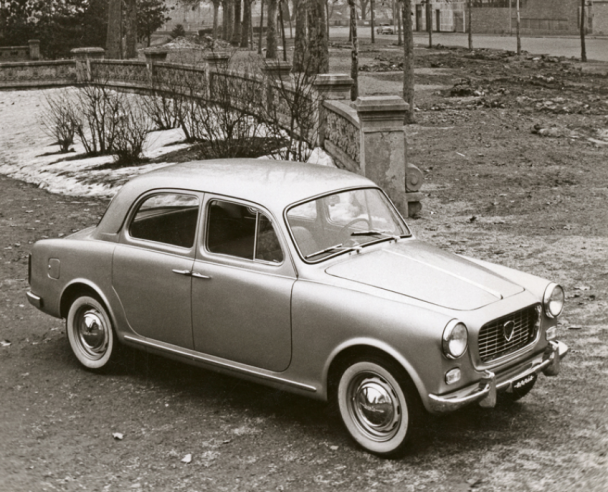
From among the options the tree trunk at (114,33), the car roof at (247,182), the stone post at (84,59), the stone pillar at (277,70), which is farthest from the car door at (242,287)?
the tree trunk at (114,33)

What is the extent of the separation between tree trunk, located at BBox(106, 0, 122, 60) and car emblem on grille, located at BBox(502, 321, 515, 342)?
35.1 metres

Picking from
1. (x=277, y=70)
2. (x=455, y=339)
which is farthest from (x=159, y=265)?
(x=277, y=70)

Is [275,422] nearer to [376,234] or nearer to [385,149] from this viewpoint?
[376,234]

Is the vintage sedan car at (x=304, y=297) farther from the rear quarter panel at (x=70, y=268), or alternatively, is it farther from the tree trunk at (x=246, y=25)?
the tree trunk at (x=246, y=25)

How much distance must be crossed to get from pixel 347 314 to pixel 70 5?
48014mm

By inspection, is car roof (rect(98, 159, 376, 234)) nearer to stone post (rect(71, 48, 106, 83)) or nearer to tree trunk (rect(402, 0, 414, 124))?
tree trunk (rect(402, 0, 414, 124))

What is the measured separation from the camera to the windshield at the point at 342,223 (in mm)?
6082

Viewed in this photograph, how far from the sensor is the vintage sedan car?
541 cm

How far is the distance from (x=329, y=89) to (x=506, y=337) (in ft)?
36.2

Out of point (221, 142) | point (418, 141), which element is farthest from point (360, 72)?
point (221, 142)

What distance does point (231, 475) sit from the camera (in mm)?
5469

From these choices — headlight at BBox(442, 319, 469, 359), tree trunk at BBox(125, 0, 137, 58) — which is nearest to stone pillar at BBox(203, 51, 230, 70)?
tree trunk at BBox(125, 0, 137, 58)

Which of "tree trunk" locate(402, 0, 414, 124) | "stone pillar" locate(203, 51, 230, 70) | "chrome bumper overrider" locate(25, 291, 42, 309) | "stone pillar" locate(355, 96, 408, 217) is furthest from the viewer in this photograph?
"stone pillar" locate(203, 51, 230, 70)

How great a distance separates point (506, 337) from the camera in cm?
564
